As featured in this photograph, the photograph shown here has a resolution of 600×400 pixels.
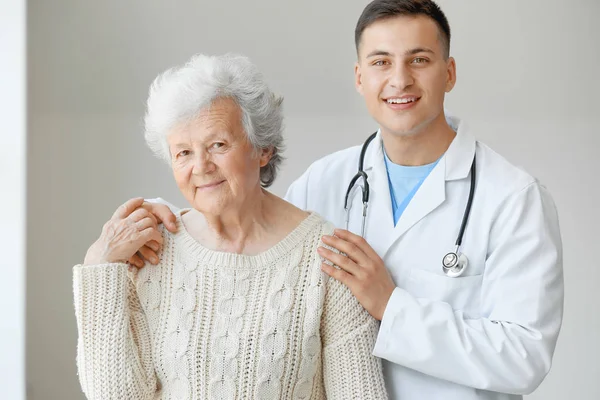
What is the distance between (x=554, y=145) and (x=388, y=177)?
189 cm

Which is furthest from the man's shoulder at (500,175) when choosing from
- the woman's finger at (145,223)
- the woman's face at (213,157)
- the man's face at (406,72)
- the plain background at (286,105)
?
the plain background at (286,105)

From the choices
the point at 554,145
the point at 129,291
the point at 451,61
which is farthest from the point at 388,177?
the point at 554,145

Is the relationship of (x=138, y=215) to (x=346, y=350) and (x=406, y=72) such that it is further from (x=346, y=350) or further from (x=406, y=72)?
(x=406, y=72)

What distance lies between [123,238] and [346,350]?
56 cm

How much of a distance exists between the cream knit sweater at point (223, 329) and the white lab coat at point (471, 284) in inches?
4.6

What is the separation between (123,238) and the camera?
176cm

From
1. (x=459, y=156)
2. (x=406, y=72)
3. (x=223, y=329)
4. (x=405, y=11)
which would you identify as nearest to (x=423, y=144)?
(x=459, y=156)

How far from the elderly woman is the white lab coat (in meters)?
0.12

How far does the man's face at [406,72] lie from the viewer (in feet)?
6.42

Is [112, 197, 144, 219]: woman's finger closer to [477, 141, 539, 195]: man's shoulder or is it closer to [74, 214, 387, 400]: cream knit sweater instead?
[74, 214, 387, 400]: cream knit sweater

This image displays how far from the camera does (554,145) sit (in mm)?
3703

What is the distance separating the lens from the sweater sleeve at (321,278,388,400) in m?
1.77

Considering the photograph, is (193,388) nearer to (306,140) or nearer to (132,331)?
(132,331)

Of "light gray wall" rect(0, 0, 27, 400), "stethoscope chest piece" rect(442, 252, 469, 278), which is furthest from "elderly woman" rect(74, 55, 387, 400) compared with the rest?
"light gray wall" rect(0, 0, 27, 400)
